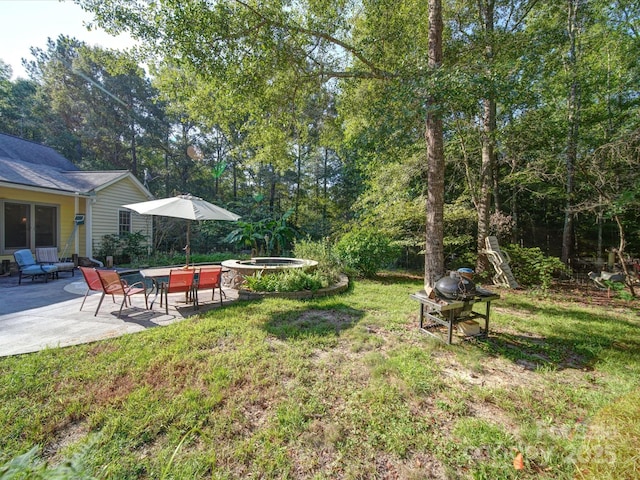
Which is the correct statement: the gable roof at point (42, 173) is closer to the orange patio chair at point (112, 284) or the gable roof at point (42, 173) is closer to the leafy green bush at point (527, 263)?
the orange patio chair at point (112, 284)

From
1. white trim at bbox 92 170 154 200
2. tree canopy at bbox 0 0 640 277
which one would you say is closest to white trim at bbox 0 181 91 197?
white trim at bbox 92 170 154 200

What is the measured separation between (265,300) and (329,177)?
49.2 feet

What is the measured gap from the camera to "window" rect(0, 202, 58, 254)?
28.6 ft

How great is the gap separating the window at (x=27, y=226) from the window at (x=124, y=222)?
234 centimetres

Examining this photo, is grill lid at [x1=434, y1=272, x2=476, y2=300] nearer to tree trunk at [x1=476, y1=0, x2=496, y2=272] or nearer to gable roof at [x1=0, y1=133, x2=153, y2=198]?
tree trunk at [x1=476, y1=0, x2=496, y2=272]

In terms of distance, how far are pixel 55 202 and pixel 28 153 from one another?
3856mm

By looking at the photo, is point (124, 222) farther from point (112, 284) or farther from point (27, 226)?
point (112, 284)

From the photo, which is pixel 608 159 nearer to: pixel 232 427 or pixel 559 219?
pixel 559 219

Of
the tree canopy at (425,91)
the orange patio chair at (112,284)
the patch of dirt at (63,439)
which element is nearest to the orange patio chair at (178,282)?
the orange patio chair at (112,284)

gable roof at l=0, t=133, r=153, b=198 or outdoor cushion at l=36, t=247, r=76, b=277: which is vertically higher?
gable roof at l=0, t=133, r=153, b=198

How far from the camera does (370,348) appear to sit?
367 centimetres

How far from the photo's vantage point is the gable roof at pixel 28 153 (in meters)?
10.7

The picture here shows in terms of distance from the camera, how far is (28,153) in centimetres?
1144

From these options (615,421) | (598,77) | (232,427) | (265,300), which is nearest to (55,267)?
(265,300)
